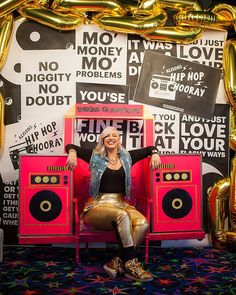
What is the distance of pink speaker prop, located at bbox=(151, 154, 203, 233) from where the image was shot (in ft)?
11.2

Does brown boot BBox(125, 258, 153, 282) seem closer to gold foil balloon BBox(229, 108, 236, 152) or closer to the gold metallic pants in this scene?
the gold metallic pants

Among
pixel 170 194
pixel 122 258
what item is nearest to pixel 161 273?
pixel 122 258

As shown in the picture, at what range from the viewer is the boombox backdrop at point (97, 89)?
3.82 meters

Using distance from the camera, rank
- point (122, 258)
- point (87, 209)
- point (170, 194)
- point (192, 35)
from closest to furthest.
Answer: point (122, 258), point (87, 209), point (170, 194), point (192, 35)

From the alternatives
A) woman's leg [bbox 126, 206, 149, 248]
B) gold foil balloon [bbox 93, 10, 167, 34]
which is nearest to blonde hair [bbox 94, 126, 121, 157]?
woman's leg [bbox 126, 206, 149, 248]

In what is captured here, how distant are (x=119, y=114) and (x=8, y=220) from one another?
153 cm

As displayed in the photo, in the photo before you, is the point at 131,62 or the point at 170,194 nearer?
the point at 170,194

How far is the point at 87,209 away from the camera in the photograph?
3186mm

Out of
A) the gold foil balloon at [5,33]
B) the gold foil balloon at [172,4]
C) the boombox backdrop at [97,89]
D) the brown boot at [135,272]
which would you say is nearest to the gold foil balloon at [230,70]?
the boombox backdrop at [97,89]

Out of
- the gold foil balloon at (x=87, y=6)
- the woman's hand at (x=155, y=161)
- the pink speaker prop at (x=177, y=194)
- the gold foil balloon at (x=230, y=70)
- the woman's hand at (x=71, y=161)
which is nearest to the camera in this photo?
the woman's hand at (x=71, y=161)

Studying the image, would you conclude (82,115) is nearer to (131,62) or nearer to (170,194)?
(131,62)

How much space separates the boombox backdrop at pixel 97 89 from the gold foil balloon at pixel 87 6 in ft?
0.84

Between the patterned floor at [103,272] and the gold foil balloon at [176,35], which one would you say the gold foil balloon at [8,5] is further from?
the patterned floor at [103,272]

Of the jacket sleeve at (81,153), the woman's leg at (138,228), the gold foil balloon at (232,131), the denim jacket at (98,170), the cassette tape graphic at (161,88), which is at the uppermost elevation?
the cassette tape graphic at (161,88)
